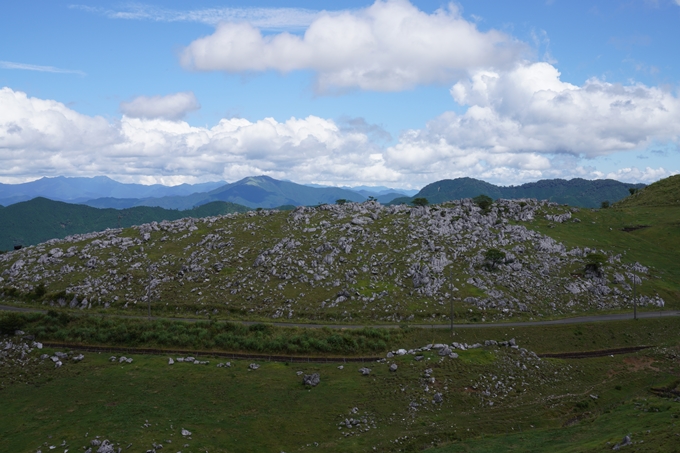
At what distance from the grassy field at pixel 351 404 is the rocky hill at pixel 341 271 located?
80.5ft

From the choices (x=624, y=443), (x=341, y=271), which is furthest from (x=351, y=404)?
(x=341, y=271)

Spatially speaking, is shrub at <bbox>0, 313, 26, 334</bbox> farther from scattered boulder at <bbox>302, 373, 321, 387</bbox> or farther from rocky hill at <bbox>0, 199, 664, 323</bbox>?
scattered boulder at <bbox>302, 373, 321, 387</bbox>

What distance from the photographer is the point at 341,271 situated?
371 ft

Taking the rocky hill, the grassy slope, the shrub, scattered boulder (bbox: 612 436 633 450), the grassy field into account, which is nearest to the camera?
scattered boulder (bbox: 612 436 633 450)

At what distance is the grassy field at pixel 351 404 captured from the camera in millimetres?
51062

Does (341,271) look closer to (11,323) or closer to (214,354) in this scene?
(214,354)

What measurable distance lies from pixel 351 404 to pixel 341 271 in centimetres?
5398

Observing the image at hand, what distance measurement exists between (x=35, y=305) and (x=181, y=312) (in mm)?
36198

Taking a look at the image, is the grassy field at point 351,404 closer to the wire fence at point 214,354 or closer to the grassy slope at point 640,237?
the wire fence at point 214,354

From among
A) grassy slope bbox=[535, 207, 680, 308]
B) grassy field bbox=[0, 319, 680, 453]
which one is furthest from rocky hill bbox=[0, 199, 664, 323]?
grassy field bbox=[0, 319, 680, 453]

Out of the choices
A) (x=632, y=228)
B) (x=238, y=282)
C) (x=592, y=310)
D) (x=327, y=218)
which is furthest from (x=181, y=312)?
(x=632, y=228)

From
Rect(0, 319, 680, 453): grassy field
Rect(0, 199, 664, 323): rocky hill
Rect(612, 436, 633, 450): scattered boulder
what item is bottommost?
Rect(0, 319, 680, 453): grassy field

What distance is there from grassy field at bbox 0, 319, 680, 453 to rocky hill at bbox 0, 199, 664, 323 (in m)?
24.5

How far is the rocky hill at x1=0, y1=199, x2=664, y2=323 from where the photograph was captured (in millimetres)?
101000
